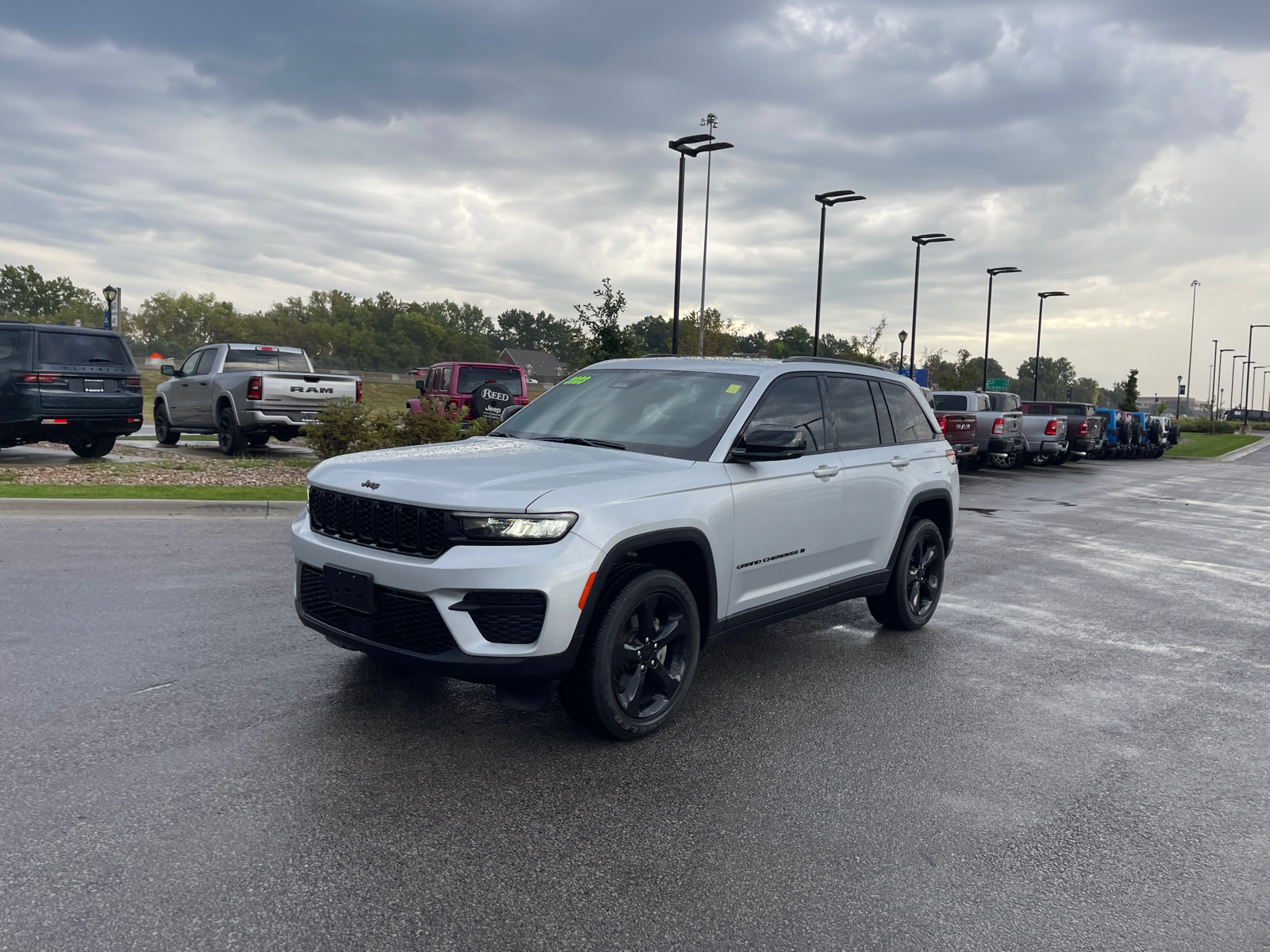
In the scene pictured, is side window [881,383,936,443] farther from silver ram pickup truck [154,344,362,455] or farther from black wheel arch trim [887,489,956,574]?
silver ram pickup truck [154,344,362,455]

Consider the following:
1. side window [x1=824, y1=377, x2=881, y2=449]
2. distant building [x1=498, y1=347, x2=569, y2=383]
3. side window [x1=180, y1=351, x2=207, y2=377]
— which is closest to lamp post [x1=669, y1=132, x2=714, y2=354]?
side window [x1=180, y1=351, x2=207, y2=377]

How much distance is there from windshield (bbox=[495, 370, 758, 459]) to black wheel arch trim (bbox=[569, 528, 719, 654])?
0.50 m

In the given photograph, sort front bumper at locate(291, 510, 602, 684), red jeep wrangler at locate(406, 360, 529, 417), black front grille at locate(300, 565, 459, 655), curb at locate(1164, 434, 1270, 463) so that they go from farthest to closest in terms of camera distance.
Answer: curb at locate(1164, 434, 1270, 463) < red jeep wrangler at locate(406, 360, 529, 417) < black front grille at locate(300, 565, 459, 655) < front bumper at locate(291, 510, 602, 684)

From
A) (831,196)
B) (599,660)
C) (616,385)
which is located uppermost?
(831,196)

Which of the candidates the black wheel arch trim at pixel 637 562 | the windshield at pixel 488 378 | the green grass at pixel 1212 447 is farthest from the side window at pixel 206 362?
the green grass at pixel 1212 447

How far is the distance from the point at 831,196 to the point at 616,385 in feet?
102

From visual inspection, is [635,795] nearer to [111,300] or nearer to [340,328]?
[111,300]

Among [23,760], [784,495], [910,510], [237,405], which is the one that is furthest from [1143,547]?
[237,405]

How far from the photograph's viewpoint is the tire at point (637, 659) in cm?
419

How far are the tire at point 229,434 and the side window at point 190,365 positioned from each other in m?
1.84

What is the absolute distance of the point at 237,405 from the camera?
16172 millimetres

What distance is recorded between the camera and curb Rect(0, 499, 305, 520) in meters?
10.3

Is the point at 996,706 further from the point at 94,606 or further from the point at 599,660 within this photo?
the point at 94,606

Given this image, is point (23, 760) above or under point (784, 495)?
under
